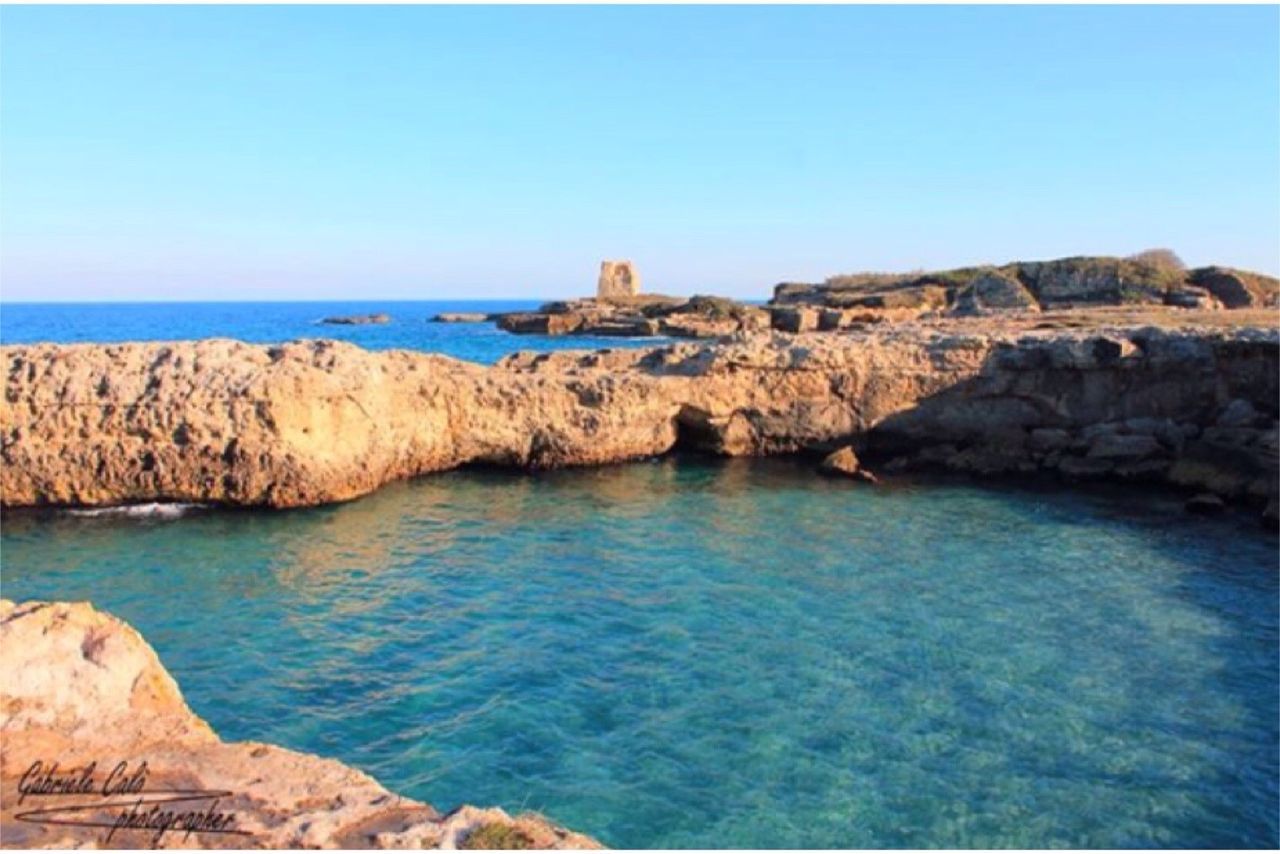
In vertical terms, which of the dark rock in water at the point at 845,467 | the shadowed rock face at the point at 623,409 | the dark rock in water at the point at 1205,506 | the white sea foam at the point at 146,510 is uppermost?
the shadowed rock face at the point at 623,409

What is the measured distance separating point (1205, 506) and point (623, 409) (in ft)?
49.6

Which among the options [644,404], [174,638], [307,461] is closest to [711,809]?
[174,638]

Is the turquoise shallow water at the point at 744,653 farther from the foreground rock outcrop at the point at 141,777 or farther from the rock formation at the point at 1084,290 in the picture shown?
the rock formation at the point at 1084,290

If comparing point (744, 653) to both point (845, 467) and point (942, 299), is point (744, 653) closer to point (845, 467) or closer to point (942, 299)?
point (845, 467)

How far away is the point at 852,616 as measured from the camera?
14.8m

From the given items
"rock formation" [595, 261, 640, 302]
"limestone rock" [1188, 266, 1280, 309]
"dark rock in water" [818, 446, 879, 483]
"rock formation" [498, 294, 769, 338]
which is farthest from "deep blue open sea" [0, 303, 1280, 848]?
"rock formation" [595, 261, 640, 302]

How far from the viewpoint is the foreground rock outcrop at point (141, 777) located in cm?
558

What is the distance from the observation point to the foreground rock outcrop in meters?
5.58

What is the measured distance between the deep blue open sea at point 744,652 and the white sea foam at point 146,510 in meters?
0.31

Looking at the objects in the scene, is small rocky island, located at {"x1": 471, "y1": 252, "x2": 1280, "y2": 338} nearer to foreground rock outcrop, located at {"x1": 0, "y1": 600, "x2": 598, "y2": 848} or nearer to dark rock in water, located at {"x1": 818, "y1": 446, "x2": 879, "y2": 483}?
dark rock in water, located at {"x1": 818, "y1": 446, "x2": 879, "y2": 483}

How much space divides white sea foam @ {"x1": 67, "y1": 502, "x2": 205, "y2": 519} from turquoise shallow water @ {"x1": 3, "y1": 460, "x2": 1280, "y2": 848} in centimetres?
49

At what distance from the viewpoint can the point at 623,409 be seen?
2622 centimetres

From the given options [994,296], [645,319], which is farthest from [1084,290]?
[645,319]
